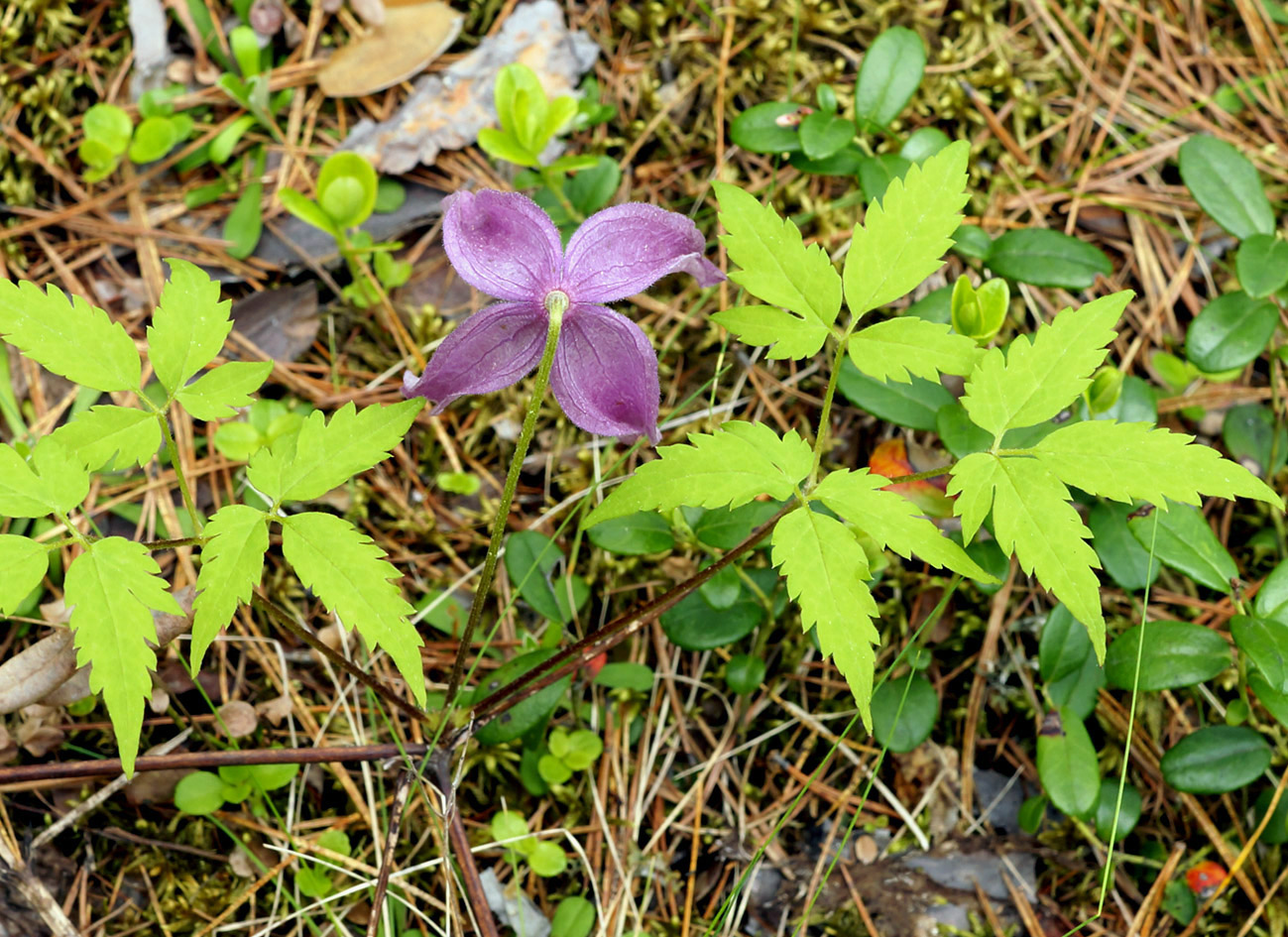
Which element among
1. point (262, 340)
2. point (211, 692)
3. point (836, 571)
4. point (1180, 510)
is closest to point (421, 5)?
point (262, 340)

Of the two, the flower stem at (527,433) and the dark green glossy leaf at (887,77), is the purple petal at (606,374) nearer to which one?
the flower stem at (527,433)

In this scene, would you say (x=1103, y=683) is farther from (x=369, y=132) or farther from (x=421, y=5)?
(x=421, y=5)

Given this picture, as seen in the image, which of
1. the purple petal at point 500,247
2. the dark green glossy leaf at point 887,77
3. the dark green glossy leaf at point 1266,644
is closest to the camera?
the purple petal at point 500,247

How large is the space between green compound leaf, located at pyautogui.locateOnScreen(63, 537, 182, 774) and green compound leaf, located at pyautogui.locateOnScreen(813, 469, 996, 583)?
1147mm

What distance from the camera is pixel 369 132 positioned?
3.03 m

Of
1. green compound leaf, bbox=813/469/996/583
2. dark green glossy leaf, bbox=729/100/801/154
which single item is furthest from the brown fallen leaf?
green compound leaf, bbox=813/469/996/583

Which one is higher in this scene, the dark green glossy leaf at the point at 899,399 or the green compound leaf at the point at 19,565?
the green compound leaf at the point at 19,565

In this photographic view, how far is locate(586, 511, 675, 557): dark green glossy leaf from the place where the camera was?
232 cm

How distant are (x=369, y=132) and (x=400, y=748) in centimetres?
193

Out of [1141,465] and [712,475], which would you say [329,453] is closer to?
[712,475]

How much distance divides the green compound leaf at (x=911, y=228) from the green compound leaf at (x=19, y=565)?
153cm

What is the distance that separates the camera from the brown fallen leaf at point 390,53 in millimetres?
3053

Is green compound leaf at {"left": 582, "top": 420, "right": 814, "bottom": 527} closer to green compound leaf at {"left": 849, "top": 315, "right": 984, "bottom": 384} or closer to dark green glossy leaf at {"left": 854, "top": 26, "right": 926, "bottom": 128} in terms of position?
green compound leaf at {"left": 849, "top": 315, "right": 984, "bottom": 384}

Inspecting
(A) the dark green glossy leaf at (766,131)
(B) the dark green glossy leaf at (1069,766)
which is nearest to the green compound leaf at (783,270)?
(A) the dark green glossy leaf at (766,131)
